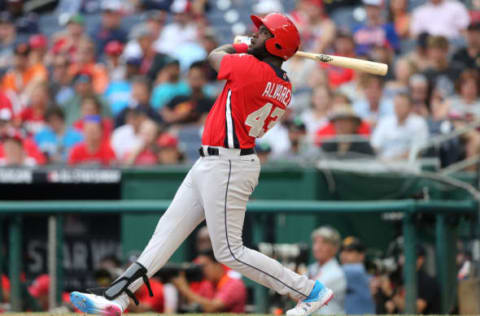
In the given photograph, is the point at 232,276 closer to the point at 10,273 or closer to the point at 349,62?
the point at 10,273

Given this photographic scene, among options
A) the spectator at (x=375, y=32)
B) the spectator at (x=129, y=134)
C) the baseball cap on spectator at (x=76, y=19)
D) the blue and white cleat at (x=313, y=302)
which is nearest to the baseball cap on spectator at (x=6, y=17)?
the baseball cap on spectator at (x=76, y=19)

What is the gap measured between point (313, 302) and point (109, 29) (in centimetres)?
838

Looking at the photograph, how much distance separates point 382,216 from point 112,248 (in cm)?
253

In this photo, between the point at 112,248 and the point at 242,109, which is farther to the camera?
the point at 112,248

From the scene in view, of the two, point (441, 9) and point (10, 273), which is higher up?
point (441, 9)

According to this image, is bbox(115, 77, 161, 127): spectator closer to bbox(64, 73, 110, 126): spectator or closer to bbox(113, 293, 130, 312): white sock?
bbox(64, 73, 110, 126): spectator

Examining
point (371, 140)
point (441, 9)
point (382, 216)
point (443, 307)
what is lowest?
point (443, 307)

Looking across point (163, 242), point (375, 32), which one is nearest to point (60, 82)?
point (375, 32)

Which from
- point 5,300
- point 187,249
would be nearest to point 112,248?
point 187,249

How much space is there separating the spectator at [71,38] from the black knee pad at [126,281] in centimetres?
797

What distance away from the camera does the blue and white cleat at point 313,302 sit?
15.4 ft

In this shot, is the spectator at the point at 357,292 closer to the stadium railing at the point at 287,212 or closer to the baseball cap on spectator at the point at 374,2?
the stadium railing at the point at 287,212

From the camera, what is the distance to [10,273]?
249 inches

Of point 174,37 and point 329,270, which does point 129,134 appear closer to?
point 174,37
